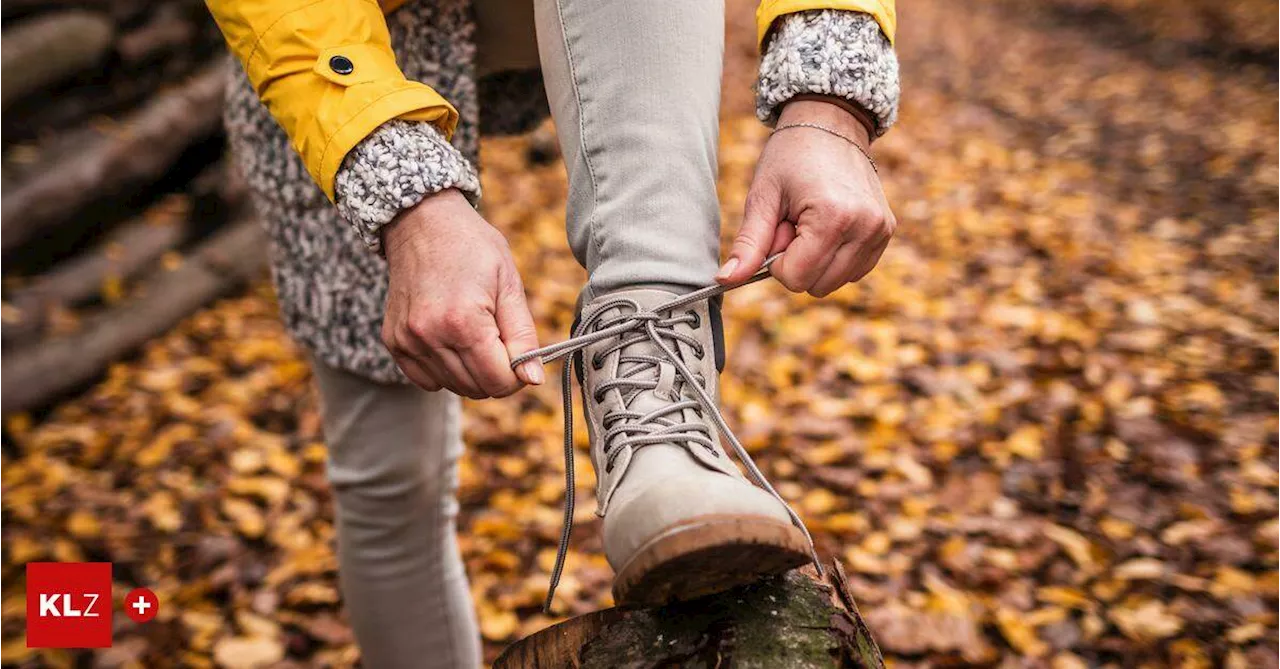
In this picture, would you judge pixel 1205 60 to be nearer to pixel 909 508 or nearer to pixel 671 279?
pixel 909 508

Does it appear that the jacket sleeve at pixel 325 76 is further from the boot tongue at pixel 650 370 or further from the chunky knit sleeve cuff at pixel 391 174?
the boot tongue at pixel 650 370

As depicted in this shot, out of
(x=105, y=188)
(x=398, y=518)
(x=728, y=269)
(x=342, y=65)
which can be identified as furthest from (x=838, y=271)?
(x=105, y=188)

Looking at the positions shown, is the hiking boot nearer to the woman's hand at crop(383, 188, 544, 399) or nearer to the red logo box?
the woman's hand at crop(383, 188, 544, 399)

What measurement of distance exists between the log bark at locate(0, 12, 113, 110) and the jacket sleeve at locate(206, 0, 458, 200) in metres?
2.20

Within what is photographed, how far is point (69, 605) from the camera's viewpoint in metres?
2.09

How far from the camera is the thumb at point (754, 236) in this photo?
1060 mm

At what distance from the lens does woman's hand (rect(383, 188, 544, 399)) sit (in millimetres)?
984

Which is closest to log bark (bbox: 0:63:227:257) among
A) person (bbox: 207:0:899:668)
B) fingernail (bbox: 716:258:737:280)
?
person (bbox: 207:0:899:668)

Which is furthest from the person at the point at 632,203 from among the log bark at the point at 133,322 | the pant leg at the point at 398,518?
the log bark at the point at 133,322

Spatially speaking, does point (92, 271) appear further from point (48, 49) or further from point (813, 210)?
point (813, 210)

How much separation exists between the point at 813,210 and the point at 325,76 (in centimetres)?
60

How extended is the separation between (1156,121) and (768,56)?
483 centimetres

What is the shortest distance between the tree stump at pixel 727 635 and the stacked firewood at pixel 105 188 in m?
2.40

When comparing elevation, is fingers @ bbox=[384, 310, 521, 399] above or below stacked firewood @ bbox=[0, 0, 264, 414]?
below
